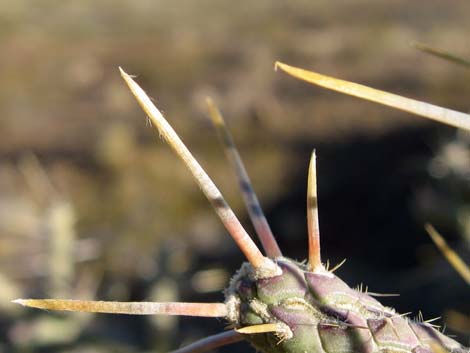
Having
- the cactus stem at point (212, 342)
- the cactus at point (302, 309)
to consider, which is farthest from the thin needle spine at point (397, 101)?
the cactus stem at point (212, 342)

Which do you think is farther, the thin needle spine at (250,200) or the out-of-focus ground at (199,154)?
the out-of-focus ground at (199,154)

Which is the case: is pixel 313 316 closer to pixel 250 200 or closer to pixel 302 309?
pixel 302 309

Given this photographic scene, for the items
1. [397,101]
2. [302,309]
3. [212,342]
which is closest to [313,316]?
[302,309]

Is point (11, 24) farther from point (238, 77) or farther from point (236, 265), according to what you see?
point (236, 265)

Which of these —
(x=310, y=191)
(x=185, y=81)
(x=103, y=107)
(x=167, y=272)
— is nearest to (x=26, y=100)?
(x=103, y=107)

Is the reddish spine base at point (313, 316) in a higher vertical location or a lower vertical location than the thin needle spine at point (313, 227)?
lower

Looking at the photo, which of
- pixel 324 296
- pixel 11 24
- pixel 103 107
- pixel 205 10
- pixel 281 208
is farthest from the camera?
pixel 205 10

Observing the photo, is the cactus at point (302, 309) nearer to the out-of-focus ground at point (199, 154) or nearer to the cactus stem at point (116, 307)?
the cactus stem at point (116, 307)
